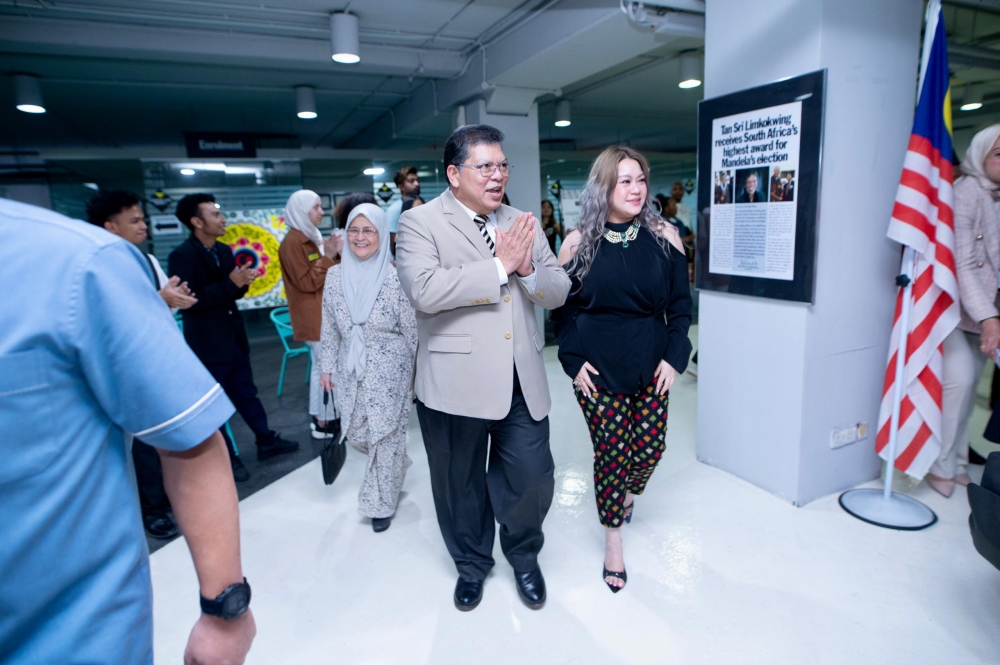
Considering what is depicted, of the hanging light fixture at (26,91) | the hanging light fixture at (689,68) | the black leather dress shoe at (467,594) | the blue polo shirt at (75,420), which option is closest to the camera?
the blue polo shirt at (75,420)

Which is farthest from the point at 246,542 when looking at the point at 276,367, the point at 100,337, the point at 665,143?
the point at 665,143

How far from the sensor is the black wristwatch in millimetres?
837

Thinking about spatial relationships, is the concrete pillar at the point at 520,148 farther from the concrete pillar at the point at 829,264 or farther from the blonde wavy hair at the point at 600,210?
the blonde wavy hair at the point at 600,210

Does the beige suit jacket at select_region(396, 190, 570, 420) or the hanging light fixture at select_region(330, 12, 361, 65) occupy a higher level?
the hanging light fixture at select_region(330, 12, 361, 65)

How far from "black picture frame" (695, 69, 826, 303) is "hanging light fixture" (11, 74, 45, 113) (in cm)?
691

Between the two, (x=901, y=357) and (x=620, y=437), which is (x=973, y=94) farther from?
(x=620, y=437)

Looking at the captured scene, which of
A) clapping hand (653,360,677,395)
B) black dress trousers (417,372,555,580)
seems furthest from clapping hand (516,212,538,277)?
clapping hand (653,360,677,395)

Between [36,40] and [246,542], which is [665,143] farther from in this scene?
[246,542]

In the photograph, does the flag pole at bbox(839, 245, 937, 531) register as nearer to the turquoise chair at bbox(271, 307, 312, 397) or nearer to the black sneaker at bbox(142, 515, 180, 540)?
the black sneaker at bbox(142, 515, 180, 540)

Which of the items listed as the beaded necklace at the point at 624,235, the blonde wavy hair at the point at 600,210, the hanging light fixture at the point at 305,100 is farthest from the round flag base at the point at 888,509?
the hanging light fixture at the point at 305,100

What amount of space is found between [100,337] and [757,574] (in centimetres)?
230

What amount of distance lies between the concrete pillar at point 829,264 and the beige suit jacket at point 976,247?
0.26 m

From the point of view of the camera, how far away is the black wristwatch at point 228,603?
0.84m

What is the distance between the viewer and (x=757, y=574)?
2.21 meters
